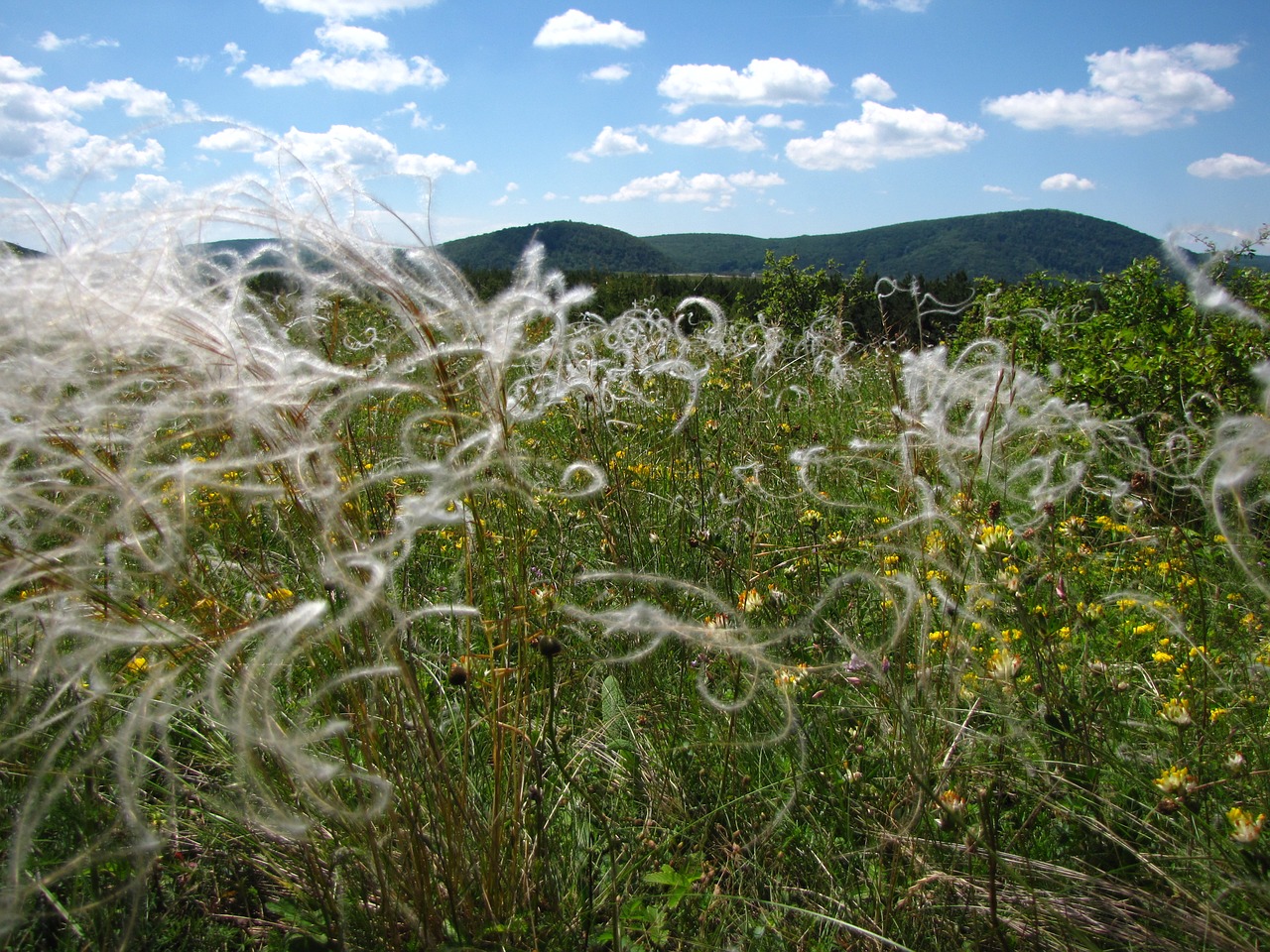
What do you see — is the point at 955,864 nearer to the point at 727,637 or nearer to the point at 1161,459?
the point at 727,637

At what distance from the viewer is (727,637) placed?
1536mm

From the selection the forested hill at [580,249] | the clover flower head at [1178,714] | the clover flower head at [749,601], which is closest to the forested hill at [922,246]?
the forested hill at [580,249]

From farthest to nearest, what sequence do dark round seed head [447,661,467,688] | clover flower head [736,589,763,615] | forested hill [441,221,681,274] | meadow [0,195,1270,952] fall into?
forested hill [441,221,681,274]
clover flower head [736,589,763,615]
dark round seed head [447,661,467,688]
meadow [0,195,1270,952]

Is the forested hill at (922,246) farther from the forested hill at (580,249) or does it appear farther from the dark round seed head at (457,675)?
the dark round seed head at (457,675)

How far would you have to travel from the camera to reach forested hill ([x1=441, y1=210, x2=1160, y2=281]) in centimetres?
12325

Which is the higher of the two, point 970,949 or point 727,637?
point 727,637

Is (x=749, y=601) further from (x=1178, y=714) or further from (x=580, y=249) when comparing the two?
(x=580, y=249)

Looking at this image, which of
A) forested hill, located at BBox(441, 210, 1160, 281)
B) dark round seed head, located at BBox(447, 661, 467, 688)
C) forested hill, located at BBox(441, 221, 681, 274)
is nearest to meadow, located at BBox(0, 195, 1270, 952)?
dark round seed head, located at BBox(447, 661, 467, 688)

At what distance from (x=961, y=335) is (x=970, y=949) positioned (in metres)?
6.13

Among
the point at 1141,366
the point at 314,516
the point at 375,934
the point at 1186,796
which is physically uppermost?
the point at 1141,366

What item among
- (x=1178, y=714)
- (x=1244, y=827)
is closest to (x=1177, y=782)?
(x=1244, y=827)

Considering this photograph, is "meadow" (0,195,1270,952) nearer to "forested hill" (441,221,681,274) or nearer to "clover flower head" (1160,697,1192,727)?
"clover flower head" (1160,697,1192,727)

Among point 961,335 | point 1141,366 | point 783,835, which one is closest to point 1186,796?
point 783,835

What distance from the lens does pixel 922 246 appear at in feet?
477
